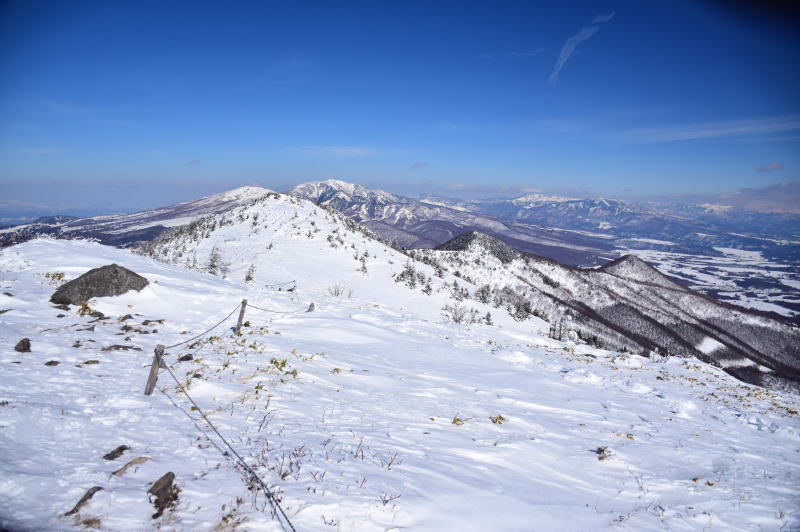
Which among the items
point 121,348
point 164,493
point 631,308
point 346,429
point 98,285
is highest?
point 98,285

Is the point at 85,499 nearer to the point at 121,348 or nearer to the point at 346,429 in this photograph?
the point at 346,429

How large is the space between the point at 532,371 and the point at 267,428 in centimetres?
1285

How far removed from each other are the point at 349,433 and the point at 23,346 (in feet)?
30.5

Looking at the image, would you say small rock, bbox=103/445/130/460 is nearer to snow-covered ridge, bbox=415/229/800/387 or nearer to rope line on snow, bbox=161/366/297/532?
rope line on snow, bbox=161/366/297/532

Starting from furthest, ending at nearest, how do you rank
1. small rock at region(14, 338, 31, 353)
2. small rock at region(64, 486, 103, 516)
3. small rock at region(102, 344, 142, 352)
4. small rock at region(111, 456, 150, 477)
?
small rock at region(102, 344, 142, 352) → small rock at region(14, 338, 31, 353) → small rock at region(111, 456, 150, 477) → small rock at region(64, 486, 103, 516)

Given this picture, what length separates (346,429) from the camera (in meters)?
8.02

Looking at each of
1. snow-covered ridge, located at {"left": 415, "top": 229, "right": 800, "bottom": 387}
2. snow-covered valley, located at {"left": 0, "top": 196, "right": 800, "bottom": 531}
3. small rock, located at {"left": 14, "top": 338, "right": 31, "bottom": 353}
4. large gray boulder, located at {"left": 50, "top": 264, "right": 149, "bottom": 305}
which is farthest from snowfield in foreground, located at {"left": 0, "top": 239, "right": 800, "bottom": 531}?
snow-covered ridge, located at {"left": 415, "top": 229, "right": 800, "bottom": 387}

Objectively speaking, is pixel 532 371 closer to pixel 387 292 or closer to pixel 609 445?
pixel 609 445

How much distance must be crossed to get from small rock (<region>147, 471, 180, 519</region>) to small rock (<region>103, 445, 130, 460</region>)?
4.13ft

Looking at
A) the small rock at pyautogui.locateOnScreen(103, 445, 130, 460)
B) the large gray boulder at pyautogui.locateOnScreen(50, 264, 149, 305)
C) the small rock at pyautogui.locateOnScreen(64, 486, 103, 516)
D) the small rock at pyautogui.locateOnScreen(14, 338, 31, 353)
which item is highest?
the large gray boulder at pyautogui.locateOnScreen(50, 264, 149, 305)

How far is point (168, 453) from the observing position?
6.02 meters

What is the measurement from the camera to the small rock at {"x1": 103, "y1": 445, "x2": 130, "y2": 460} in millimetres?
5617

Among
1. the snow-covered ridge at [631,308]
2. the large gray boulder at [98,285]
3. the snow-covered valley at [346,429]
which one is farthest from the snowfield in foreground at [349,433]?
the snow-covered ridge at [631,308]

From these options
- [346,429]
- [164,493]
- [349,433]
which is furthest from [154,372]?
[349,433]
